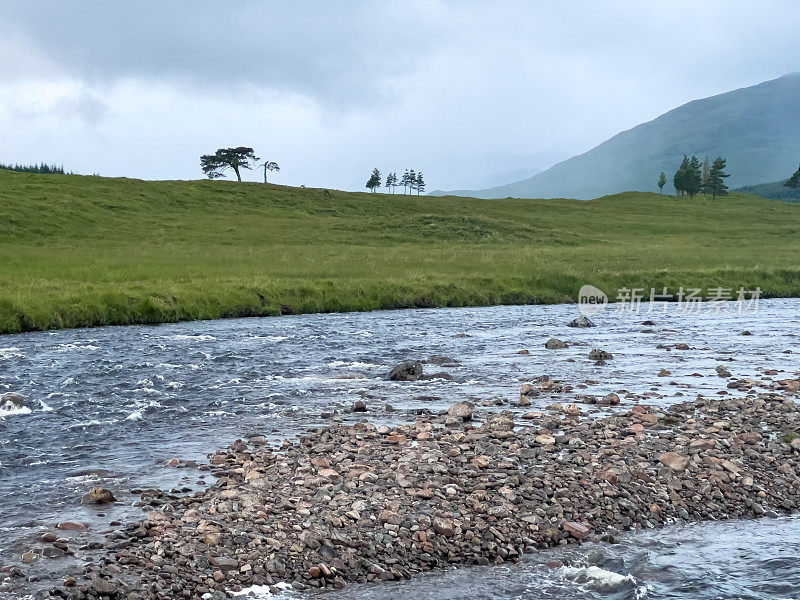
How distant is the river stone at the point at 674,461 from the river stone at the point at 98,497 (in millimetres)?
8410

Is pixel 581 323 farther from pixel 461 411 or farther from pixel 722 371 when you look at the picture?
pixel 461 411

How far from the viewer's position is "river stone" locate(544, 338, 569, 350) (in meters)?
24.9

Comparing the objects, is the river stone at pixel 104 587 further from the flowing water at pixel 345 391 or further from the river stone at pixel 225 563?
the river stone at pixel 225 563

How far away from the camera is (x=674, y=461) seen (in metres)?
11.5

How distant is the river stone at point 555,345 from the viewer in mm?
24922

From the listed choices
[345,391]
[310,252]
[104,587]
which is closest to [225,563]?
[104,587]

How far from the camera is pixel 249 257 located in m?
50.0

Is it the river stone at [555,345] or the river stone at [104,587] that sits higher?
the river stone at [555,345]

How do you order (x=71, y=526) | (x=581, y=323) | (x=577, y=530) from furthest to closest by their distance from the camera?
(x=581, y=323) → (x=577, y=530) → (x=71, y=526)

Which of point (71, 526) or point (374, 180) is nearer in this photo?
point (71, 526)

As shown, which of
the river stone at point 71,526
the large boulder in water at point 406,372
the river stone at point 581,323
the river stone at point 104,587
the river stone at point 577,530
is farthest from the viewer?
the river stone at point 581,323

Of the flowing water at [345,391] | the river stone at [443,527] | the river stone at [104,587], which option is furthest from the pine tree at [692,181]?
the river stone at [104,587]

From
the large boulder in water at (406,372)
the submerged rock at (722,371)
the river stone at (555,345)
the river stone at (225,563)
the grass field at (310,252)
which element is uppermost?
the grass field at (310,252)

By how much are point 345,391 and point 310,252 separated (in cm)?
3855
